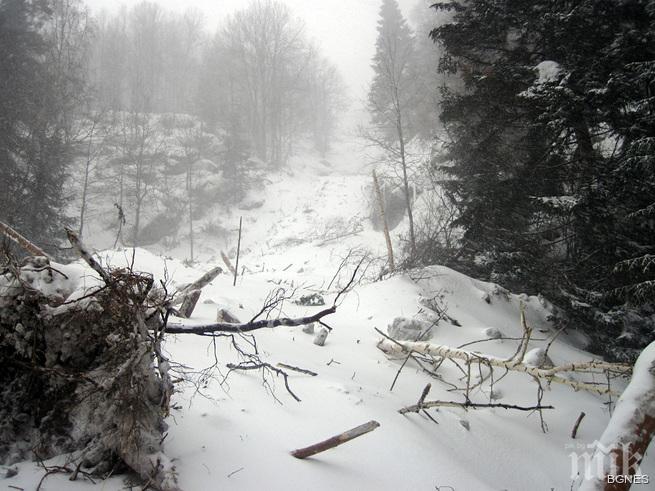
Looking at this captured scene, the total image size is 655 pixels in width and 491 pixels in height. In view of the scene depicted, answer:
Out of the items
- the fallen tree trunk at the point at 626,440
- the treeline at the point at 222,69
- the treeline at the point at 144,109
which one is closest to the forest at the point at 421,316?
the fallen tree trunk at the point at 626,440

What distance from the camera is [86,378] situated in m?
1.98

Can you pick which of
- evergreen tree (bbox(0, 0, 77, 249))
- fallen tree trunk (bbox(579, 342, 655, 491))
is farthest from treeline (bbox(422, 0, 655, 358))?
evergreen tree (bbox(0, 0, 77, 249))

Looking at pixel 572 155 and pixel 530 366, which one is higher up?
pixel 572 155

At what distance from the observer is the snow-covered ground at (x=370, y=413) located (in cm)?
248

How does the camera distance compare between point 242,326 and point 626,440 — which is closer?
point 626,440

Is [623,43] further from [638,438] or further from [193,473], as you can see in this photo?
[193,473]

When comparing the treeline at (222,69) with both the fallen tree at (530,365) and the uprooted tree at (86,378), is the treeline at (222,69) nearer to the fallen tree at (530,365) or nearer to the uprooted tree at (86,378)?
the fallen tree at (530,365)

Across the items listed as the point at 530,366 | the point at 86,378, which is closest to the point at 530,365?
the point at 530,366

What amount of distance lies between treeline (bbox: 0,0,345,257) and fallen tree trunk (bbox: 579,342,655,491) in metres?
14.2

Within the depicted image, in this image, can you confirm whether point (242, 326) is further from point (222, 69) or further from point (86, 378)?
point (222, 69)

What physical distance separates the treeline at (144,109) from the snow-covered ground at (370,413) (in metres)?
10.3

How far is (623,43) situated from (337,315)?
23.2 feet

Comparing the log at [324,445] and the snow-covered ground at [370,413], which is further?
the log at [324,445]

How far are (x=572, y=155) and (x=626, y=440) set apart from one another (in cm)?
619
